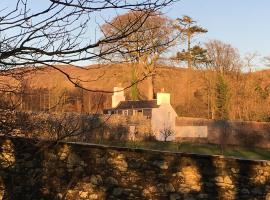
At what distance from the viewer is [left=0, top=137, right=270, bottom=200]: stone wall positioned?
6898 millimetres

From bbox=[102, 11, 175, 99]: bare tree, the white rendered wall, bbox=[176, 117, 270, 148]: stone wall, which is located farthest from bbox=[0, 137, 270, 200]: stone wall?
the white rendered wall

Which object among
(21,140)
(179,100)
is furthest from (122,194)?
(179,100)

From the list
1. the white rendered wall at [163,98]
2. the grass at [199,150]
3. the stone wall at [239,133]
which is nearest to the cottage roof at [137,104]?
the white rendered wall at [163,98]

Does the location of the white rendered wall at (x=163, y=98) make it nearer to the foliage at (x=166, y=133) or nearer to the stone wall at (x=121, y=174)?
the foliage at (x=166, y=133)

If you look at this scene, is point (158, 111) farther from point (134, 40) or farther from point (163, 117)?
point (134, 40)

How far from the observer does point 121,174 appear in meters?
7.05

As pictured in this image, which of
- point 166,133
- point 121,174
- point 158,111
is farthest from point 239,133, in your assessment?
point 121,174

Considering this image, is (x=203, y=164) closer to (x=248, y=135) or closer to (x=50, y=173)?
(x=50, y=173)

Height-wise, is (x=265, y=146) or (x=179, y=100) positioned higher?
(x=179, y=100)

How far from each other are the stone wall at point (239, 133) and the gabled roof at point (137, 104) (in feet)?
20.3

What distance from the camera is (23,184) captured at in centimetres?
724

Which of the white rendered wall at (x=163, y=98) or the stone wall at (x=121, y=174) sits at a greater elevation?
the white rendered wall at (x=163, y=98)

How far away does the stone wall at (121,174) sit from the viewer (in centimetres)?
690

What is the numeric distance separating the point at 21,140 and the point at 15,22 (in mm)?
3539
